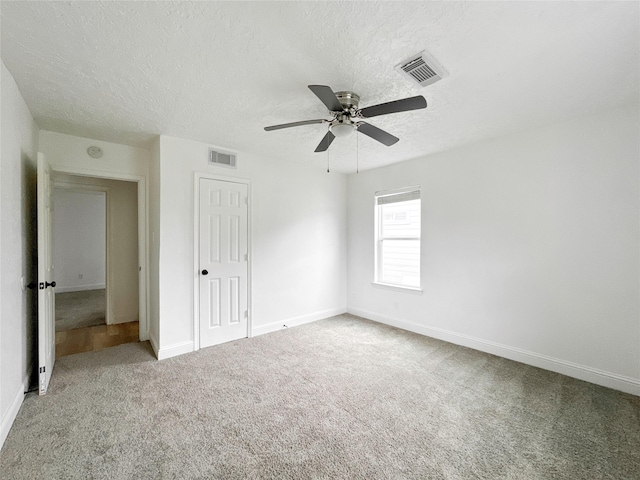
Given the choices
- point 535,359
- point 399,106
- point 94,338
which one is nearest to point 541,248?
point 535,359

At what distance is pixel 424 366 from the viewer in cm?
301

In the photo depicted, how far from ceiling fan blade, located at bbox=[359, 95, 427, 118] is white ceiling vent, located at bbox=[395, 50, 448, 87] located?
211 millimetres

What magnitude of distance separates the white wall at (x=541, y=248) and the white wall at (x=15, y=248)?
4081mm

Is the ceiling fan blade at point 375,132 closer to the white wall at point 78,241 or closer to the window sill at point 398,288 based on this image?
the window sill at point 398,288

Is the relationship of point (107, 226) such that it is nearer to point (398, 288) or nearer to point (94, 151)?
point (94, 151)

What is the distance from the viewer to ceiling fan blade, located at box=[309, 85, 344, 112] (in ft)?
5.65

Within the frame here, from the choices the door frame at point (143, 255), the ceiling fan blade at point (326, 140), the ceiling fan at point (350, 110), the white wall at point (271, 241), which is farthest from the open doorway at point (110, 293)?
the ceiling fan at point (350, 110)

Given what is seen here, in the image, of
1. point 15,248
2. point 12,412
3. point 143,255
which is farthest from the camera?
point 143,255

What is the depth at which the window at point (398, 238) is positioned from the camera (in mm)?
4191

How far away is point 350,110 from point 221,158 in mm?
2041

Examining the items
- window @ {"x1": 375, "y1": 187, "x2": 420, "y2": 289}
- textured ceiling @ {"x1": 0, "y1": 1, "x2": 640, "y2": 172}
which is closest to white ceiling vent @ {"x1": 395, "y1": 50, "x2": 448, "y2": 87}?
textured ceiling @ {"x1": 0, "y1": 1, "x2": 640, "y2": 172}

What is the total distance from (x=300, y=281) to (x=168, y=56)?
10.8 ft

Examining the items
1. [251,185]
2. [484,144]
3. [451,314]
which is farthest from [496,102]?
[251,185]

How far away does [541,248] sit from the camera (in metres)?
2.95
